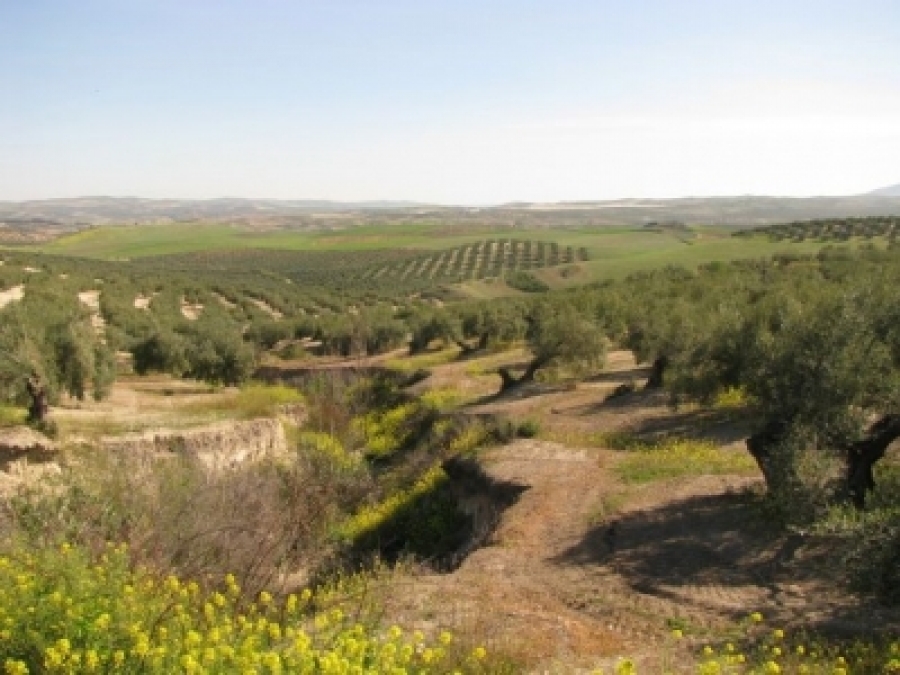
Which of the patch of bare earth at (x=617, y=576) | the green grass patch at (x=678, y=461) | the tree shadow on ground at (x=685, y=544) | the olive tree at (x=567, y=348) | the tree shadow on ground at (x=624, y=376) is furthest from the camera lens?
the olive tree at (x=567, y=348)

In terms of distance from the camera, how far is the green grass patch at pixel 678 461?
18062 mm

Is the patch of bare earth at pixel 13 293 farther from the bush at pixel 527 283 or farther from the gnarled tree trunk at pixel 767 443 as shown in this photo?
the gnarled tree trunk at pixel 767 443

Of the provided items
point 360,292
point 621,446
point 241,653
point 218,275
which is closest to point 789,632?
point 241,653

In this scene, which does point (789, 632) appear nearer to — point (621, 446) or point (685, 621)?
point (685, 621)

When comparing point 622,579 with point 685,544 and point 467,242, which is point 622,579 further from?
point 467,242

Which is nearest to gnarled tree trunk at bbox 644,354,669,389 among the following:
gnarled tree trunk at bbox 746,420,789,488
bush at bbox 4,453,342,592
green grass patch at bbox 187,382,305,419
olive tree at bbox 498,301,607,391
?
olive tree at bbox 498,301,607,391

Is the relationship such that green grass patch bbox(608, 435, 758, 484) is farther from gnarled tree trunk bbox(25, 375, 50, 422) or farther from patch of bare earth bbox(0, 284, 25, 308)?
patch of bare earth bbox(0, 284, 25, 308)

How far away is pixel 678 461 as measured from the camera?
19.0 meters

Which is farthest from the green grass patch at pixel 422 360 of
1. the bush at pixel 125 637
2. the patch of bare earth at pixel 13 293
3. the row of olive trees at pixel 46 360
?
the bush at pixel 125 637

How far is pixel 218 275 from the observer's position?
317 feet

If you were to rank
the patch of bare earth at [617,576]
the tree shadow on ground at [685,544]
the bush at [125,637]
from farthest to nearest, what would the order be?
the tree shadow on ground at [685,544] → the patch of bare earth at [617,576] → the bush at [125,637]

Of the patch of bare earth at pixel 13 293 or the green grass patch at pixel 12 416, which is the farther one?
the patch of bare earth at pixel 13 293

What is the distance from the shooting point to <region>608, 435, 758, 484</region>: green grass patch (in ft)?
59.3

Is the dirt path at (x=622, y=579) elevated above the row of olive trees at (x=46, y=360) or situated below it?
below
